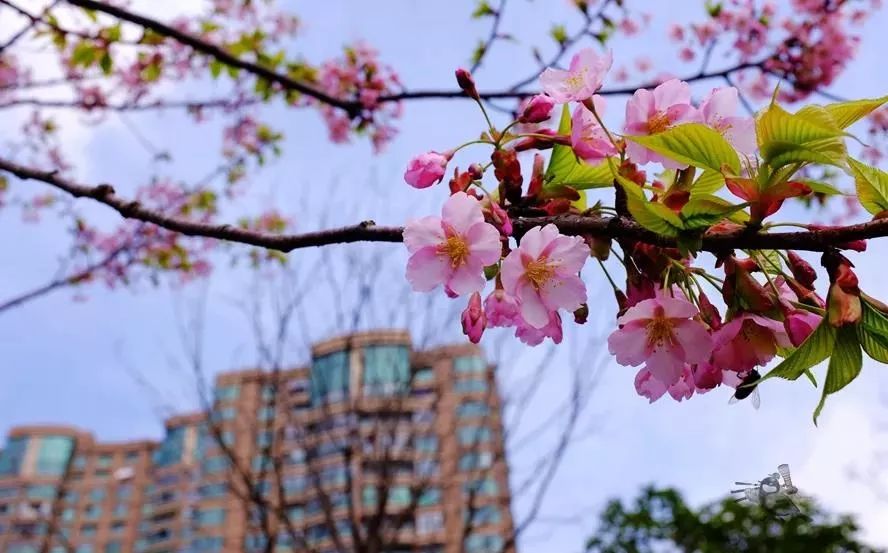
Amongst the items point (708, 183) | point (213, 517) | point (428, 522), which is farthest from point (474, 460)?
point (213, 517)

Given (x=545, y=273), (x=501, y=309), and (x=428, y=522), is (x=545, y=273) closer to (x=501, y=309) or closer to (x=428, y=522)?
(x=501, y=309)

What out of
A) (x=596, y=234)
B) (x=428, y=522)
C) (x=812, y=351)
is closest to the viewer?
(x=812, y=351)

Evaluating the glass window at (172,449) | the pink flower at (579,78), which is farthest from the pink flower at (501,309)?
the glass window at (172,449)

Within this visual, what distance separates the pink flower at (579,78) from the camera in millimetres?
769

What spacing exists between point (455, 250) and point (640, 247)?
19cm

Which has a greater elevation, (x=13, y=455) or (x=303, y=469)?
(x=13, y=455)

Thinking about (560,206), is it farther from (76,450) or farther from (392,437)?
(76,450)

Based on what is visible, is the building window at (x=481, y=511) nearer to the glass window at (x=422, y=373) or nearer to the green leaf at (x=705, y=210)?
the glass window at (x=422, y=373)

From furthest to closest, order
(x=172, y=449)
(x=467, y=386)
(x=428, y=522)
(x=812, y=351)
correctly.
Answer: (x=172, y=449) < (x=428, y=522) < (x=467, y=386) < (x=812, y=351)

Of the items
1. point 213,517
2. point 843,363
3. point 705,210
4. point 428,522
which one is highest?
point 213,517

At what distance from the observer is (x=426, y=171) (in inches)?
32.0

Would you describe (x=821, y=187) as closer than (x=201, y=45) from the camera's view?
Yes

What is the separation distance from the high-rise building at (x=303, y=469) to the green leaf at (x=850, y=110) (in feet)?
17.1

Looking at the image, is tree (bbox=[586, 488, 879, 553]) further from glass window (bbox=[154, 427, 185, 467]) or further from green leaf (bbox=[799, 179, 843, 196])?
glass window (bbox=[154, 427, 185, 467])
